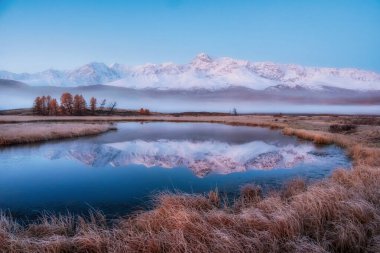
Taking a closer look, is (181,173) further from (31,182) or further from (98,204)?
(31,182)

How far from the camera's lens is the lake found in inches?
487

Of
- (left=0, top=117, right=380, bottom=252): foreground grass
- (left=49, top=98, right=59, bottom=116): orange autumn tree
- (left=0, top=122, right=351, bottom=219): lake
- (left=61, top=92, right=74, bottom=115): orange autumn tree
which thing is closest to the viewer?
(left=0, top=117, right=380, bottom=252): foreground grass

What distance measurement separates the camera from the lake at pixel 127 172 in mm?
12375

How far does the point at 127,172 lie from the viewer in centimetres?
1830

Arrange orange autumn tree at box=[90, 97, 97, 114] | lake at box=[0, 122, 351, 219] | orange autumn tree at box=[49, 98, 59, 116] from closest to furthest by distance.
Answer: lake at box=[0, 122, 351, 219] → orange autumn tree at box=[49, 98, 59, 116] → orange autumn tree at box=[90, 97, 97, 114]

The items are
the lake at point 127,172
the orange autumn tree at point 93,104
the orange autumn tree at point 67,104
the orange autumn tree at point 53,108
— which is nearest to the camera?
the lake at point 127,172

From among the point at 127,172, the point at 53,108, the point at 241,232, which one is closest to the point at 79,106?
the point at 53,108

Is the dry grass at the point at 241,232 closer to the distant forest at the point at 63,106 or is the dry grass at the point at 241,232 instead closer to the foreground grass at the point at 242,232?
the foreground grass at the point at 242,232

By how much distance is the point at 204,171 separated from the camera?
60.7ft

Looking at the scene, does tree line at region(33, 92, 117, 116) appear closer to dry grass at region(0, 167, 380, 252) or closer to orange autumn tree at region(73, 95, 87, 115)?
orange autumn tree at region(73, 95, 87, 115)

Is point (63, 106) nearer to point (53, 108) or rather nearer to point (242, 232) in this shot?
point (53, 108)

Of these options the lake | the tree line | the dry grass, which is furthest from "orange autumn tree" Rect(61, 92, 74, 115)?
the dry grass

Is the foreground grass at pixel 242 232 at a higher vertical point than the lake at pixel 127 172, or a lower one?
higher

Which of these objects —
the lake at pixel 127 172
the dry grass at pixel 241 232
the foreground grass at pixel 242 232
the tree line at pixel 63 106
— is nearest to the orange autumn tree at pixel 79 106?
the tree line at pixel 63 106
